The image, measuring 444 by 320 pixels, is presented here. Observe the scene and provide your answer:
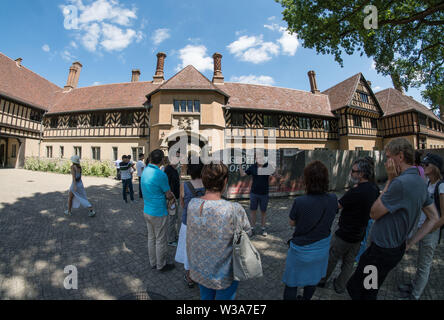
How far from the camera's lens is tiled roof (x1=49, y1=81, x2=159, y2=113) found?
61.4ft

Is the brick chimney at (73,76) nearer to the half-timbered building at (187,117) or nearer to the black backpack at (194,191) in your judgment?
the half-timbered building at (187,117)

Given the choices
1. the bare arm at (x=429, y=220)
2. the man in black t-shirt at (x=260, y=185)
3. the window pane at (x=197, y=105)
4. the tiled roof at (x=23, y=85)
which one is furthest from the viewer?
the tiled roof at (x=23, y=85)

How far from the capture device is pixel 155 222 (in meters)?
3.00

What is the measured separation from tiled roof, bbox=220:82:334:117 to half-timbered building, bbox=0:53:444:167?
121mm

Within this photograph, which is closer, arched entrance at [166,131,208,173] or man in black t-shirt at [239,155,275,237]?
man in black t-shirt at [239,155,275,237]

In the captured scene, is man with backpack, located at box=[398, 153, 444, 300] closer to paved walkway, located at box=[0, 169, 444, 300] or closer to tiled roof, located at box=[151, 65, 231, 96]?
paved walkway, located at box=[0, 169, 444, 300]

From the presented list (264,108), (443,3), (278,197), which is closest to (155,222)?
(278,197)

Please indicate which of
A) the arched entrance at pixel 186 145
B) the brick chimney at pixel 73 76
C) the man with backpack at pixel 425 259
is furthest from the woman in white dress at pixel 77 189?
the brick chimney at pixel 73 76

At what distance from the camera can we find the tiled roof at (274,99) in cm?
1850

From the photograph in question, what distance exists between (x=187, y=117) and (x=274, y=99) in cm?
1012

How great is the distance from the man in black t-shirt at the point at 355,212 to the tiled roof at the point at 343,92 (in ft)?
68.7

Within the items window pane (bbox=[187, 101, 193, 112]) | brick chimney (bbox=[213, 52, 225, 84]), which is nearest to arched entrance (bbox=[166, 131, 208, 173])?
window pane (bbox=[187, 101, 193, 112])

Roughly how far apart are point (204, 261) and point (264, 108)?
58.4 ft
